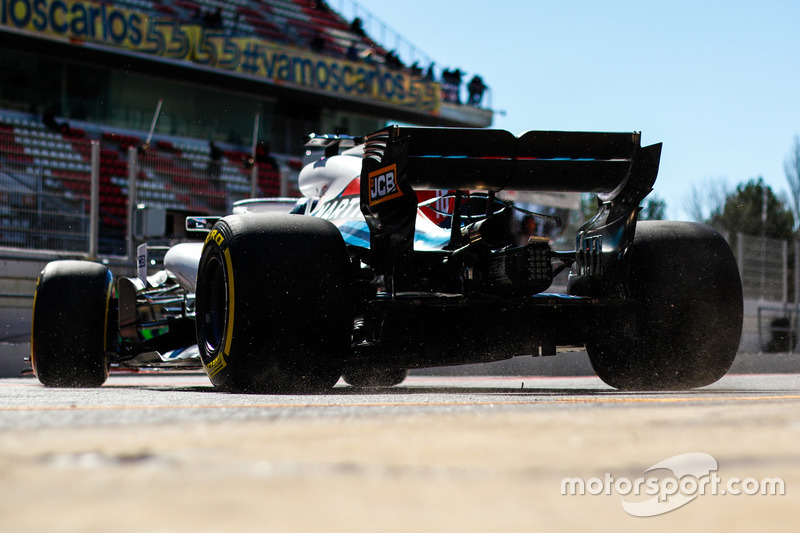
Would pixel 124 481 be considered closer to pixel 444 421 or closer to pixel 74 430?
pixel 74 430

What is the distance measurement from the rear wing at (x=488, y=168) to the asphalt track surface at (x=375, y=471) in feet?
6.03

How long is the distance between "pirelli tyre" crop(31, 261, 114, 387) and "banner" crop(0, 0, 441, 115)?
18.8 meters

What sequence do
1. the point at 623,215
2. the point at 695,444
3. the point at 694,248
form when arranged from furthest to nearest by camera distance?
1. the point at 694,248
2. the point at 623,215
3. the point at 695,444

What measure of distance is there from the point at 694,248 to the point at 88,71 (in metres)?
23.4

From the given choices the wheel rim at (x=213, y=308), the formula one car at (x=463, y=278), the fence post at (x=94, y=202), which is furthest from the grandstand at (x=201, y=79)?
the formula one car at (x=463, y=278)

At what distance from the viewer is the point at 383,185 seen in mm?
3443

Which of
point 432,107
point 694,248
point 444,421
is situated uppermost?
point 432,107

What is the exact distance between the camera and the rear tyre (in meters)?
5.53

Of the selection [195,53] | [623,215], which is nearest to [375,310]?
[623,215]

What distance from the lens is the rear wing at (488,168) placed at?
3.43 meters

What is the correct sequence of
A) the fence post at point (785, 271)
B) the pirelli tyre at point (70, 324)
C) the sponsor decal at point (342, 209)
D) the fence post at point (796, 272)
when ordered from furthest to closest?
the fence post at point (796, 272) < the fence post at point (785, 271) < the pirelli tyre at point (70, 324) < the sponsor decal at point (342, 209)

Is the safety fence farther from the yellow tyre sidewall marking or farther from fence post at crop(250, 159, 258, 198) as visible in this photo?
the yellow tyre sidewall marking

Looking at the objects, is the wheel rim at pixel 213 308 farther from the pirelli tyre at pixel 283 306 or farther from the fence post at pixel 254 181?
the fence post at pixel 254 181

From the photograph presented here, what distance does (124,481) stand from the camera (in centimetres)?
88
